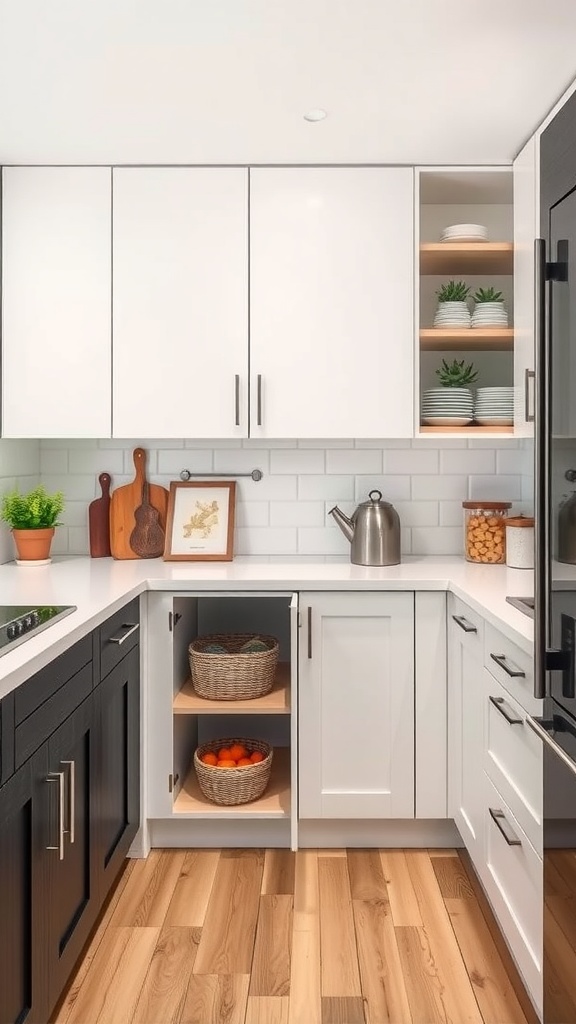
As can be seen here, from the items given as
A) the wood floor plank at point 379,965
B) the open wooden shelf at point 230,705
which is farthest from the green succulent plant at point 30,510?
the wood floor plank at point 379,965

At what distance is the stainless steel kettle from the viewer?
10.3 feet

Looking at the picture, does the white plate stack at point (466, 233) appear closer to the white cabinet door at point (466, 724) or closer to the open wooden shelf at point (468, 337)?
the open wooden shelf at point (468, 337)

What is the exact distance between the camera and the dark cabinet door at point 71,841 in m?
1.88

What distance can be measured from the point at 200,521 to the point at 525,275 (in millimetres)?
1484

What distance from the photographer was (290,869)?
2.79 m

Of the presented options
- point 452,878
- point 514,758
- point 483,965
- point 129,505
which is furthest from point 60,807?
point 129,505

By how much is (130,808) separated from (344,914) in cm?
72

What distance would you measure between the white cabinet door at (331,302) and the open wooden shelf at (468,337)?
0.11m

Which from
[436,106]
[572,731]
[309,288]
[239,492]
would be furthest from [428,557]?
[572,731]

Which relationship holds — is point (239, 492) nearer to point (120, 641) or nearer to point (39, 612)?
point (120, 641)

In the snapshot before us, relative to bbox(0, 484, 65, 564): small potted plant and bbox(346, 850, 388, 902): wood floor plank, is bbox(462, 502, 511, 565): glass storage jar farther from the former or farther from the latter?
bbox(0, 484, 65, 564): small potted plant

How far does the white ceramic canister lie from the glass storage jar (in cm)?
10

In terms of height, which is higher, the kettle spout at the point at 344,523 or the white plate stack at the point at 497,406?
the white plate stack at the point at 497,406

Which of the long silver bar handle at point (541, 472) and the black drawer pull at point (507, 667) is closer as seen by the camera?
the long silver bar handle at point (541, 472)
